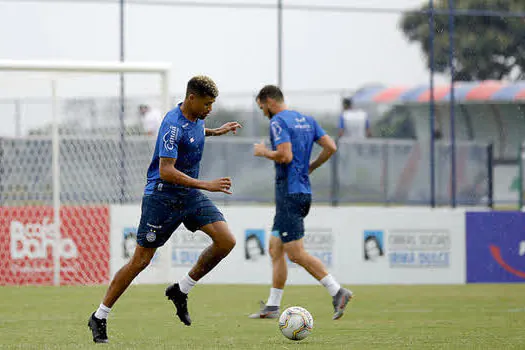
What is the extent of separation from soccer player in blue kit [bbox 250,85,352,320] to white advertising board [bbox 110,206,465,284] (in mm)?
4742

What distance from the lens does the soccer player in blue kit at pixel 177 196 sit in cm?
843

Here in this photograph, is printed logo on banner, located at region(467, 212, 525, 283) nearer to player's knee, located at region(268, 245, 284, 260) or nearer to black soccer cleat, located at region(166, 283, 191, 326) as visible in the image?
player's knee, located at region(268, 245, 284, 260)

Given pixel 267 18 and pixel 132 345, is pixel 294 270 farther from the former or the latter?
pixel 132 345

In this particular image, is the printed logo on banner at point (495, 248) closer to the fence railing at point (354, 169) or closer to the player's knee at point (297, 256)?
the fence railing at point (354, 169)

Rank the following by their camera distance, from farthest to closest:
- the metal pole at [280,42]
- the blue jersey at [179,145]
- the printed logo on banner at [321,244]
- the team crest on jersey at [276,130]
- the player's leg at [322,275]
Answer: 1. the metal pole at [280,42]
2. the printed logo on banner at [321,244]
3. the team crest on jersey at [276,130]
4. the player's leg at [322,275]
5. the blue jersey at [179,145]

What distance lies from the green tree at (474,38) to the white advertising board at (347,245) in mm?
2649

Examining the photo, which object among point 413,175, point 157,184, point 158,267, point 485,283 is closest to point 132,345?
point 157,184

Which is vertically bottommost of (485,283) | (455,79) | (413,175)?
(485,283)

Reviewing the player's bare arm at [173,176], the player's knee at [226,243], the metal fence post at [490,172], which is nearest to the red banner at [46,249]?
the metal fence post at [490,172]

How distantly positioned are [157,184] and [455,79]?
9.49 meters

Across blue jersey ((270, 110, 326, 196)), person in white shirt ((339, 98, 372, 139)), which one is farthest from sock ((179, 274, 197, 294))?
person in white shirt ((339, 98, 372, 139))

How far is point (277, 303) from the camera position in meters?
10.8

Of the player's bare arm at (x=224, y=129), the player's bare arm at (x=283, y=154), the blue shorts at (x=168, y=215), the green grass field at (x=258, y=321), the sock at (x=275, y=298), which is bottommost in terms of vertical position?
the green grass field at (x=258, y=321)

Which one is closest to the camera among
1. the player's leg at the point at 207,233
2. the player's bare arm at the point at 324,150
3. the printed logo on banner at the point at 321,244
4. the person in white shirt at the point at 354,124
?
the player's leg at the point at 207,233
